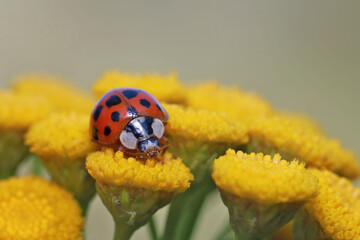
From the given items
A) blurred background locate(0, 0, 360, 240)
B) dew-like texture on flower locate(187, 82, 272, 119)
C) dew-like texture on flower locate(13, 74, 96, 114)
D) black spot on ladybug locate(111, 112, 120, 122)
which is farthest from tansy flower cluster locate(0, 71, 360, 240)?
blurred background locate(0, 0, 360, 240)

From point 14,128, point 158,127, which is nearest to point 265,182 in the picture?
point 158,127

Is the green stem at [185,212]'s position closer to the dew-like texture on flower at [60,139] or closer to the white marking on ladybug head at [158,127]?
the white marking on ladybug head at [158,127]

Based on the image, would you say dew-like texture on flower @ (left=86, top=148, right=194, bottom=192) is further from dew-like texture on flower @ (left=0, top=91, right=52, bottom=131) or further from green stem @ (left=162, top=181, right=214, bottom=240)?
dew-like texture on flower @ (left=0, top=91, right=52, bottom=131)

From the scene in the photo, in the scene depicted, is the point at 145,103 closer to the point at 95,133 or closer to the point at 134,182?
the point at 95,133

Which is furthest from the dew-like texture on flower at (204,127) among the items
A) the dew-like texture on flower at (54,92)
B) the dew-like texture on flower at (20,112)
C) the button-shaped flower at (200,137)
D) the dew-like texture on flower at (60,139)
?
the dew-like texture on flower at (54,92)

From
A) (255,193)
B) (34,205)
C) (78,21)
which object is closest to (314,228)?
(255,193)

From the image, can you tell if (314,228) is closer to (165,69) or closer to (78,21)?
(165,69)

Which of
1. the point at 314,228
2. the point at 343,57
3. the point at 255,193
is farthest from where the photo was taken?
the point at 343,57
